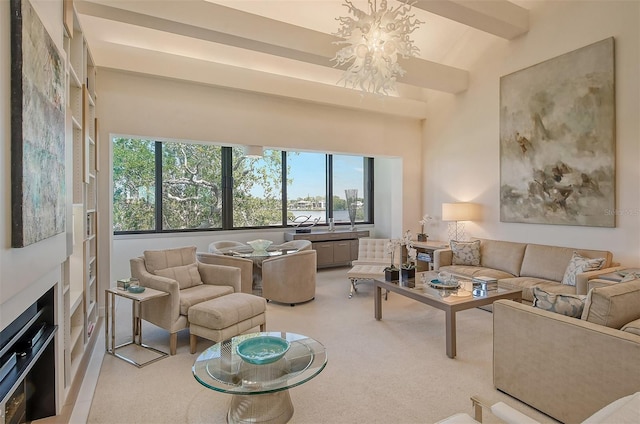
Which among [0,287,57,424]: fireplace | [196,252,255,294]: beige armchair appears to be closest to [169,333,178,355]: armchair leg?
[0,287,57,424]: fireplace

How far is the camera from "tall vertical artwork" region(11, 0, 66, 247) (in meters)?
1.54

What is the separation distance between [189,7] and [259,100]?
1.98m

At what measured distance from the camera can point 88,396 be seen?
2562 mm

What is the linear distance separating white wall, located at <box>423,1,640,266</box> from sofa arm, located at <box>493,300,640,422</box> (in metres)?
2.65

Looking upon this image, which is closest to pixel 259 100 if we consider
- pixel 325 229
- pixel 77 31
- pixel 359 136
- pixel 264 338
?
pixel 359 136

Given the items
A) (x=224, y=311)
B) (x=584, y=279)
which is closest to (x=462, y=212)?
(x=584, y=279)

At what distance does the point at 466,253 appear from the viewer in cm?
534

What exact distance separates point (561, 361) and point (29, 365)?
2.99 metres

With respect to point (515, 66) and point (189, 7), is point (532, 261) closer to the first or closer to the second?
point (515, 66)

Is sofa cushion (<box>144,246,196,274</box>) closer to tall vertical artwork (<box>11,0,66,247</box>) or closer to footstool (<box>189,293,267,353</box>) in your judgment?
footstool (<box>189,293,267,353</box>)

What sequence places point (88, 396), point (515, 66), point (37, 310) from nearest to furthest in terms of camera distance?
point (37, 310)
point (88, 396)
point (515, 66)

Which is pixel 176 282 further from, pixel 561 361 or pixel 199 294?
pixel 561 361

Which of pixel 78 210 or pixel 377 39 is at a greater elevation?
pixel 377 39

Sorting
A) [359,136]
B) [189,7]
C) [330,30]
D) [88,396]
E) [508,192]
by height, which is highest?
[330,30]
